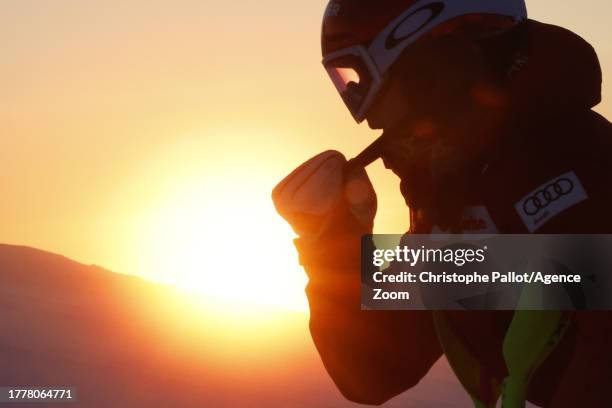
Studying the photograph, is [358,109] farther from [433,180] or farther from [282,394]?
[282,394]

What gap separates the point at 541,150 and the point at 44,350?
157ft

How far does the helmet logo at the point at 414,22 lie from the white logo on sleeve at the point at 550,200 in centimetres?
96

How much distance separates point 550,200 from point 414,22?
42.4 inches

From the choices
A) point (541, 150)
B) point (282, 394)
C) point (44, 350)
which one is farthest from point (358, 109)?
point (44, 350)

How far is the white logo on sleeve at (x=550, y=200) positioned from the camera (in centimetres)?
380

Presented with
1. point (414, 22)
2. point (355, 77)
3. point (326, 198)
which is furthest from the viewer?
point (355, 77)

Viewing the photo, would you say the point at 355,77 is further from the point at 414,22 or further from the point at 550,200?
the point at 550,200

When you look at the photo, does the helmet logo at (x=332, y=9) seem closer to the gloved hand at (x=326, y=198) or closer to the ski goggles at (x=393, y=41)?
the ski goggles at (x=393, y=41)

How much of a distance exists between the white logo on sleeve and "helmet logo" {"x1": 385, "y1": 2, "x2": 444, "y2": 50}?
0.96 metres

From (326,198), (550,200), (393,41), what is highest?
(393,41)

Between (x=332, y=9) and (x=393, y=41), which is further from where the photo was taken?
(x=332, y=9)

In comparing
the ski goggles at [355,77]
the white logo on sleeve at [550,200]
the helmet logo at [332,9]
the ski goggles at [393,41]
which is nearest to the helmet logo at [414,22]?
the ski goggles at [393,41]

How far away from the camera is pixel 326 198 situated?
4.64m

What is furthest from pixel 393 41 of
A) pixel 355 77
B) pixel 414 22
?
pixel 355 77
